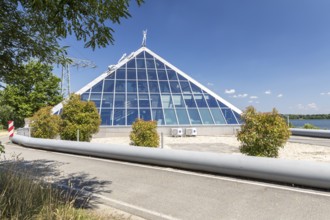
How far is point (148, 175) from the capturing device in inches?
307

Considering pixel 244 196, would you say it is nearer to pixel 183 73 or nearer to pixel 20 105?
pixel 183 73

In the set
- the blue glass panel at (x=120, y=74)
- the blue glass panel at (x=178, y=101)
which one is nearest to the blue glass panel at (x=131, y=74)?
the blue glass panel at (x=120, y=74)

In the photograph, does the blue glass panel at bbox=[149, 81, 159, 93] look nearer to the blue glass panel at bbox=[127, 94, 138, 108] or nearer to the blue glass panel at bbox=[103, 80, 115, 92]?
the blue glass panel at bbox=[127, 94, 138, 108]

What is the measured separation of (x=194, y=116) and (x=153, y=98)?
3984mm

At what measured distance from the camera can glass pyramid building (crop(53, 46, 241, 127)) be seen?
66.5 ft

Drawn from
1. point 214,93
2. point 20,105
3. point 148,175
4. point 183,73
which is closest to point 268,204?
point 148,175

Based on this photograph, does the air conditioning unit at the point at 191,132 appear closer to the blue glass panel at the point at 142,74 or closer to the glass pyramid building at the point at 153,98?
the glass pyramid building at the point at 153,98

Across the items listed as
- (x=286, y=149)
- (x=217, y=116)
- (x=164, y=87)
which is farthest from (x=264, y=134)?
(x=164, y=87)

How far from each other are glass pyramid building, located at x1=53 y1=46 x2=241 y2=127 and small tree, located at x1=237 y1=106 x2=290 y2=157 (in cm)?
1107

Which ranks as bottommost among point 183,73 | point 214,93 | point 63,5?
point 63,5

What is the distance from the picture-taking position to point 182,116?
68.5 ft

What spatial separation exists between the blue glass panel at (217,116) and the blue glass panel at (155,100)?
15.9ft

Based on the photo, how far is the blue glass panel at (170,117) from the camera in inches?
800

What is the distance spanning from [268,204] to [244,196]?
62cm
